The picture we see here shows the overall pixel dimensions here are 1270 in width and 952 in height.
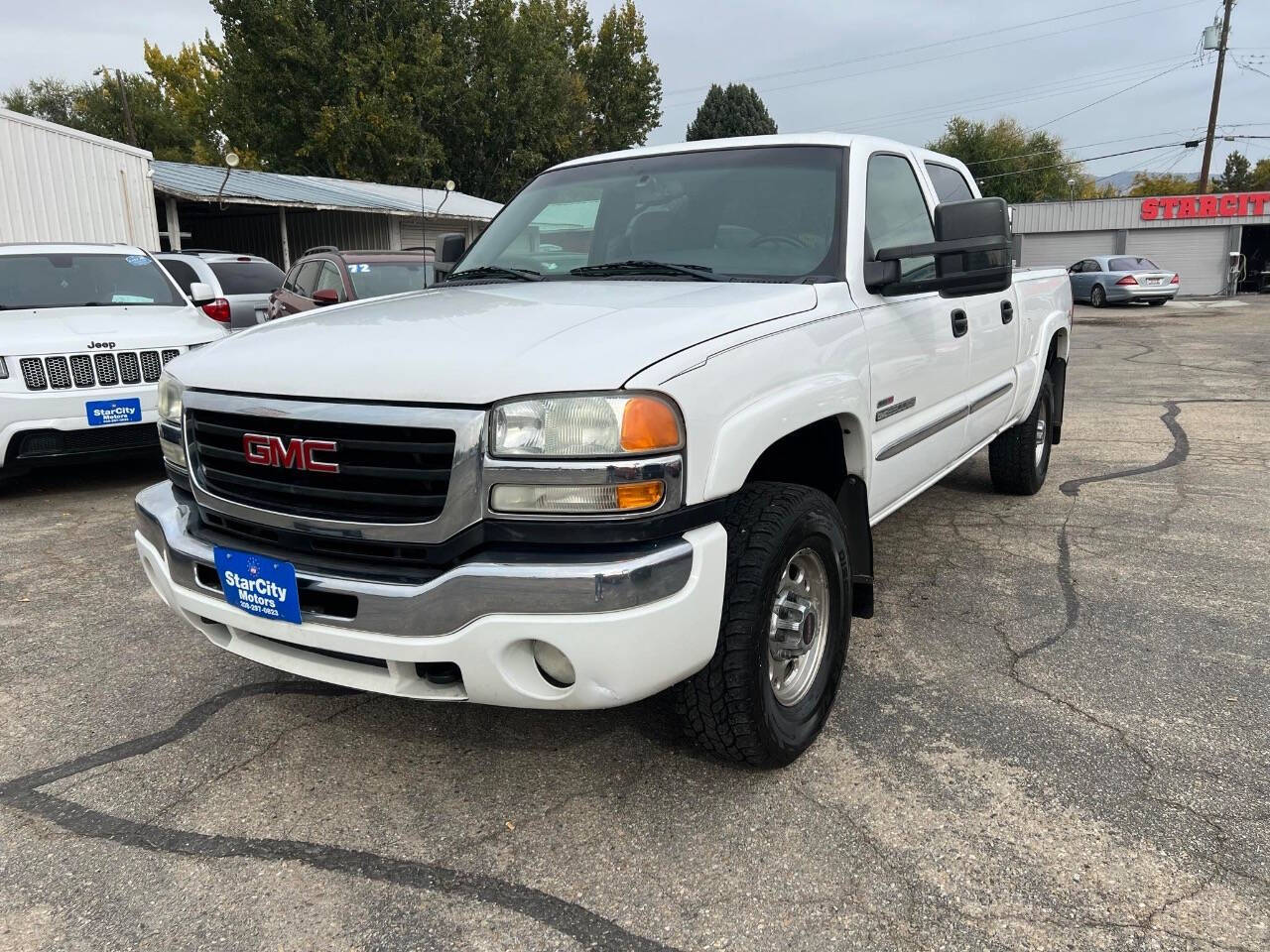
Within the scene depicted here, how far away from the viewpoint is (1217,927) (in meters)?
2.05

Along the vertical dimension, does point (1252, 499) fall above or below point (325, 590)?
below

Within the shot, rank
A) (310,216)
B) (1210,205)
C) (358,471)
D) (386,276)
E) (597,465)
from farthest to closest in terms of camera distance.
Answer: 1. (1210,205)
2. (310,216)
3. (386,276)
4. (358,471)
5. (597,465)

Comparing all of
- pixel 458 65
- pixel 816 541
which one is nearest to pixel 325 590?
pixel 816 541

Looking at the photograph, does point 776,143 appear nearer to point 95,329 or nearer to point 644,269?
point 644,269

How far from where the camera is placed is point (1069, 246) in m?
38.8

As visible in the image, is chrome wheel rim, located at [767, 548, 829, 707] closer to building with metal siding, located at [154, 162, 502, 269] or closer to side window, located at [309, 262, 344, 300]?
side window, located at [309, 262, 344, 300]

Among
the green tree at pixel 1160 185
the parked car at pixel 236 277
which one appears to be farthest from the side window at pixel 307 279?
the green tree at pixel 1160 185

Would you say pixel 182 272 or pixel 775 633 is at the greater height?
pixel 182 272

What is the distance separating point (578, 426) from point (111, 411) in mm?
4858

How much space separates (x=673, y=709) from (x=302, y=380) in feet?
4.26

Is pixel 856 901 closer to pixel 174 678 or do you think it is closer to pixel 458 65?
pixel 174 678

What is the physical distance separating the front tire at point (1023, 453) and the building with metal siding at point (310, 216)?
17.8 m

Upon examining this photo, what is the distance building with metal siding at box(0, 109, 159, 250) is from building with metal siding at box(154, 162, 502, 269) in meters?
4.44

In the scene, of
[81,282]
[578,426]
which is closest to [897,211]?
[578,426]
